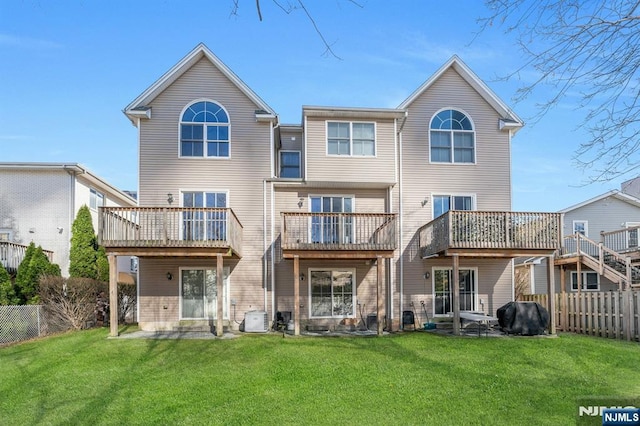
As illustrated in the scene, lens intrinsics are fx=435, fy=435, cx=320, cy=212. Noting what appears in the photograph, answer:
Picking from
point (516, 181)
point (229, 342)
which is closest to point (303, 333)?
point (229, 342)

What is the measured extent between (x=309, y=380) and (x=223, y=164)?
912cm

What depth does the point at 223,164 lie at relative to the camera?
599 inches

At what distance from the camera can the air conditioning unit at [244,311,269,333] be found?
14062mm

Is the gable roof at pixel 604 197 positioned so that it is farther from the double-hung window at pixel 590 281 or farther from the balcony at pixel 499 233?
the balcony at pixel 499 233

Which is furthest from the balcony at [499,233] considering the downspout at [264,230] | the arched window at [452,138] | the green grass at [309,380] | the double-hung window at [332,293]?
the downspout at [264,230]

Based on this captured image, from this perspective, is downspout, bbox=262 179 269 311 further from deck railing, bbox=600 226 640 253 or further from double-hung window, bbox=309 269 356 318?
deck railing, bbox=600 226 640 253

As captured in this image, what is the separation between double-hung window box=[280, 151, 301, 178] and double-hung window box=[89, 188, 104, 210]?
9.08m

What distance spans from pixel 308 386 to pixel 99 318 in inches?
464

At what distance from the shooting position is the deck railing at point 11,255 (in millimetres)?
16188

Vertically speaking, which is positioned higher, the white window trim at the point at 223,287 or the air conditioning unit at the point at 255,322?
the white window trim at the point at 223,287

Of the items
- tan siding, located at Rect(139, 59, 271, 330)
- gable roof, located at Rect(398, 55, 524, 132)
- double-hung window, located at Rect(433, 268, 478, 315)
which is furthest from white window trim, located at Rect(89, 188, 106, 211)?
double-hung window, located at Rect(433, 268, 478, 315)

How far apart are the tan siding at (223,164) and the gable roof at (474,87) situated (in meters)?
5.90

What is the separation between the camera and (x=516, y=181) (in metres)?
16.2

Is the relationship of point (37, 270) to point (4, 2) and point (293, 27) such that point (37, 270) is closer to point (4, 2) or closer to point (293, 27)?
point (4, 2)
